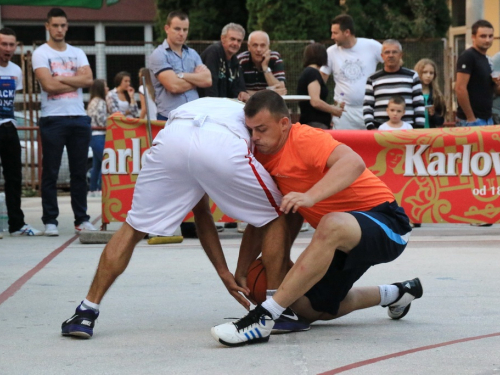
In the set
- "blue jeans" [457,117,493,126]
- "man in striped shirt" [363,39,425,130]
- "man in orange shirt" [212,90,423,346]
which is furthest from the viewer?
"blue jeans" [457,117,493,126]

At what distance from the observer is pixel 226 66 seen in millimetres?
9578

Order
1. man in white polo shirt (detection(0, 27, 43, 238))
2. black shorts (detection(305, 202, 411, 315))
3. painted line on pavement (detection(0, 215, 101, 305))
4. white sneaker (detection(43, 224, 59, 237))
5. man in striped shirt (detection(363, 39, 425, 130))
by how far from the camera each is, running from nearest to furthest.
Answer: black shorts (detection(305, 202, 411, 315))
painted line on pavement (detection(0, 215, 101, 305))
man in white polo shirt (detection(0, 27, 43, 238))
white sneaker (detection(43, 224, 59, 237))
man in striped shirt (detection(363, 39, 425, 130))

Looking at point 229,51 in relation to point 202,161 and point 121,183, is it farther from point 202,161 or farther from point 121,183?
point 202,161

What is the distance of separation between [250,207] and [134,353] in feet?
2.96

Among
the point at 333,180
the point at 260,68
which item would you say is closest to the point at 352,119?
the point at 260,68

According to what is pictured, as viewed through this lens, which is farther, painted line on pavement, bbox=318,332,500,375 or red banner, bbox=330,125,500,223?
red banner, bbox=330,125,500,223

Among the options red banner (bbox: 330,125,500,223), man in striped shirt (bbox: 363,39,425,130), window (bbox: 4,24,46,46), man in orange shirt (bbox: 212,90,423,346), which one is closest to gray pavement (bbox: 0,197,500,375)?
man in orange shirt (bbox: 212,90,423,346)

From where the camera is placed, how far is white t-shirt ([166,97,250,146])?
5.04 meters

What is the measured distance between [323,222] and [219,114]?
31.3 inches

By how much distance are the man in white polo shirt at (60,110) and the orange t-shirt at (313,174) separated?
468 centimetres

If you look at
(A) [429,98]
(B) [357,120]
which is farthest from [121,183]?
(A) [429,98]

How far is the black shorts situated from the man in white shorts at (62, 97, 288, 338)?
0.24m

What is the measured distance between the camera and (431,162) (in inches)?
369

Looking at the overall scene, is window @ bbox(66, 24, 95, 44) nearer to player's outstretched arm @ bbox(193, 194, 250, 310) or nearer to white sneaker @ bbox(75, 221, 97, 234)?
white sneaker @ bbox(75, 221, 97, 234)
